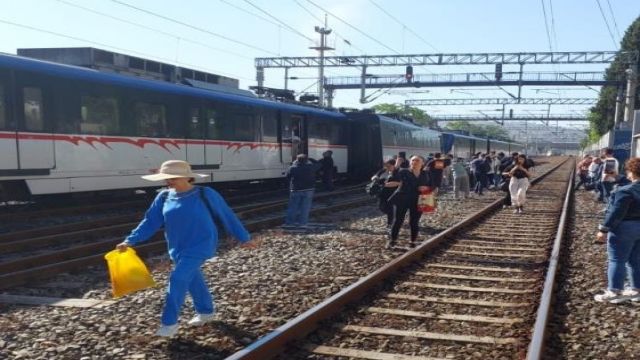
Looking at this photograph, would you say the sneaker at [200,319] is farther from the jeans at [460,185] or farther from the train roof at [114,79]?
the jeans at [460,185]

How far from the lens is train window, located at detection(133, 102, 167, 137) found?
14.0 meters

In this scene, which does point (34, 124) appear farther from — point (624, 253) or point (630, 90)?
point (630, 90)

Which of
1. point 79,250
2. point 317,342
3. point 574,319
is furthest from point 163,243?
point 574,319

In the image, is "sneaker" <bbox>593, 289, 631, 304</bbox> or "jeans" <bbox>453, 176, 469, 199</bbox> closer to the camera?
Result: "sneaker" <bbox>593, 289, 631, 304</bbox>

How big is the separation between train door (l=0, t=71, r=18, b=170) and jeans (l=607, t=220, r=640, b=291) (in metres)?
9.88

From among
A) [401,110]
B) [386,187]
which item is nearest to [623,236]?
[386,187]

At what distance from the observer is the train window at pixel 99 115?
41.5ft

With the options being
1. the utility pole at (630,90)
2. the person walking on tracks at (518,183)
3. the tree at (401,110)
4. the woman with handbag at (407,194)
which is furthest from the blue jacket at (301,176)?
the tree at (401,110)

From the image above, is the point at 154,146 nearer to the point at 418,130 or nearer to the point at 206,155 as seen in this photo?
the point at 206,155

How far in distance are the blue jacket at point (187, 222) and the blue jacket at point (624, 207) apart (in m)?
3.89

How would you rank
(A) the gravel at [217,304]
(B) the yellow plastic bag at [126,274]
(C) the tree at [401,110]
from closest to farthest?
(A) the gravel at [217,304]
(B) the yellow plastic bag at [126,274]
(C) the tree at [401,110]

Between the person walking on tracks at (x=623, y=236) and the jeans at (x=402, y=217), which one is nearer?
the person walking on tracks at (x=623, y=236)

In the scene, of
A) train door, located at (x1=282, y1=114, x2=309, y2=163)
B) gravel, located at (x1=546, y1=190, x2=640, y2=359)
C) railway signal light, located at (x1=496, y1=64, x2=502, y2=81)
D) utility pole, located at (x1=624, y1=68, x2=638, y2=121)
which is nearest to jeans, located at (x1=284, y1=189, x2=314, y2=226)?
gravel, located at (x1=546, y1=190, x2=640, y2=359)

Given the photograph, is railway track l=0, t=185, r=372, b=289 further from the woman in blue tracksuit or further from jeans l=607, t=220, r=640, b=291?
jeans l=607, t=220, r=640, b=291
